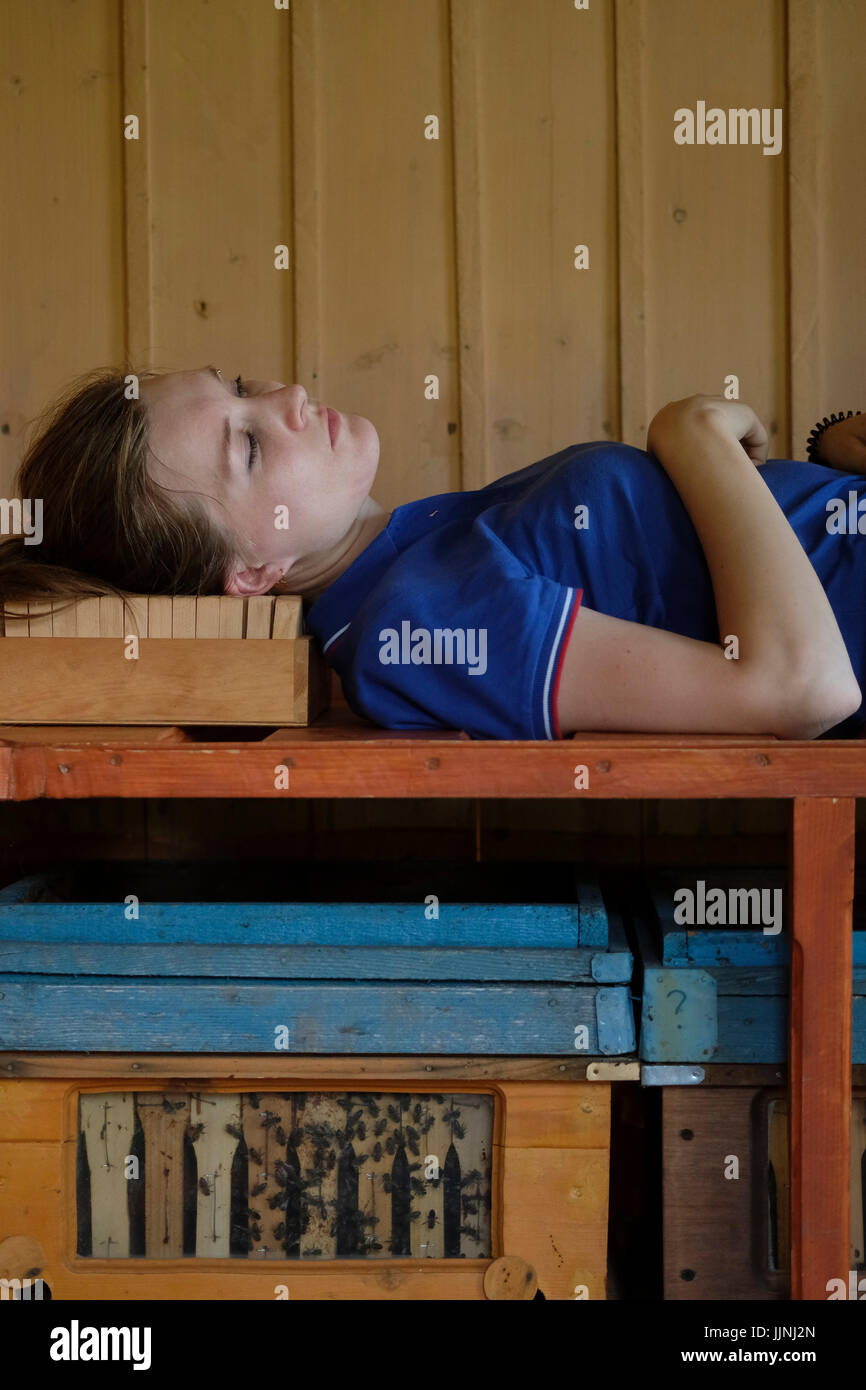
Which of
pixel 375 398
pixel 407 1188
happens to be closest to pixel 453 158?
pixel 375 398

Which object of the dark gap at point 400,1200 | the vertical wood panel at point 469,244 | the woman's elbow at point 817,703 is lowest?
the dark gap at point 400,1200

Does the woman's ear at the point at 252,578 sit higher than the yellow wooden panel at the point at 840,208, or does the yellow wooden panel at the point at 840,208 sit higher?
the yellow wooden panel at the point at 840,208

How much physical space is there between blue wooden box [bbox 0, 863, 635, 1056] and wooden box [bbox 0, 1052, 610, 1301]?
4cm

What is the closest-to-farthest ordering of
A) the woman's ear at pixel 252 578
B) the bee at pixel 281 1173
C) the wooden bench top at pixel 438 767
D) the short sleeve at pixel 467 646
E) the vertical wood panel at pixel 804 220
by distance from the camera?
the wooden bench top at pixel 438 767, the short sleeve at pixel 467 646, the bee at pixel 281 1173, the woman's ear at pixel 252 578, the vertical wood panel at pixel 804 220

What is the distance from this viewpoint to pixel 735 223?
2.04 m

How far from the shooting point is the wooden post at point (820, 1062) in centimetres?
117

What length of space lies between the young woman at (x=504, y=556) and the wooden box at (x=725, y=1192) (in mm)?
424

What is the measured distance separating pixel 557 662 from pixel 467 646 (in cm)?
10

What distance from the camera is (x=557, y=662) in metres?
1.22

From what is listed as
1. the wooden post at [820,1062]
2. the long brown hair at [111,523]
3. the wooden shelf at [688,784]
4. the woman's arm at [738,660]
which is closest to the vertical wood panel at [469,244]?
the long brown hair at [111,523]

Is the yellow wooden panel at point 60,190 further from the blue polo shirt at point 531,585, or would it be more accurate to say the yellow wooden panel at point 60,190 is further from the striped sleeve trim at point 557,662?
the striped sleeve trim at point 557,662

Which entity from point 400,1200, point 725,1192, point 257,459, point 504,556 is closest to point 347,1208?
point 400,1200

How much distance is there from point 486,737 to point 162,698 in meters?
0.36
